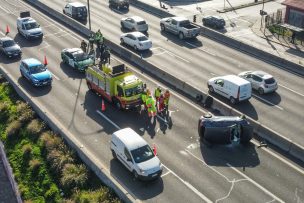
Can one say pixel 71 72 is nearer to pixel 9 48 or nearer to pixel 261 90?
pixel 9 48

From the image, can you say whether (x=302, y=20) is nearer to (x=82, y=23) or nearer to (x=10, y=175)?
(x=82, y=23)

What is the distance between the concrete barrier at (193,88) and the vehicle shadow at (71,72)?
555 centimetres

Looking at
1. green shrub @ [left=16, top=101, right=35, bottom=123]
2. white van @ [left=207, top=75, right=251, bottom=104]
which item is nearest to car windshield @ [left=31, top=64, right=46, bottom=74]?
green shrub @ [left=16, top=101, right=35, bottom=123]

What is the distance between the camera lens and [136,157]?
2347cm

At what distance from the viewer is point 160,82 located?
36062 millimetres

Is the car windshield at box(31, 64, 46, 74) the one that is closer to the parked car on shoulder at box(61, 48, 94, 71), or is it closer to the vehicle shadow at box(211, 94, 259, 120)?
the parked car on shoulder at box(61, 48, 94, 71)

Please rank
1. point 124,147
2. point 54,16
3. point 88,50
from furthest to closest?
point 54,16, point 88,50, point 124,147

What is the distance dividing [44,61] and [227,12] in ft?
96.9

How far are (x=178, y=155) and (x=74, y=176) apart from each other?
21.7ft

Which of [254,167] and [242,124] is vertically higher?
[242,124]

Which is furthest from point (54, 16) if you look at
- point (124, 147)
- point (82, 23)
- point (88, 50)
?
point (124, 147)

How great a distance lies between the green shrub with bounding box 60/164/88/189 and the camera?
2422 cm

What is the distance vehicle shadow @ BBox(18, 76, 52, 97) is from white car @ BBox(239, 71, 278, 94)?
1718 cm

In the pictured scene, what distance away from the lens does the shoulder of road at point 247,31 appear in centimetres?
4459
